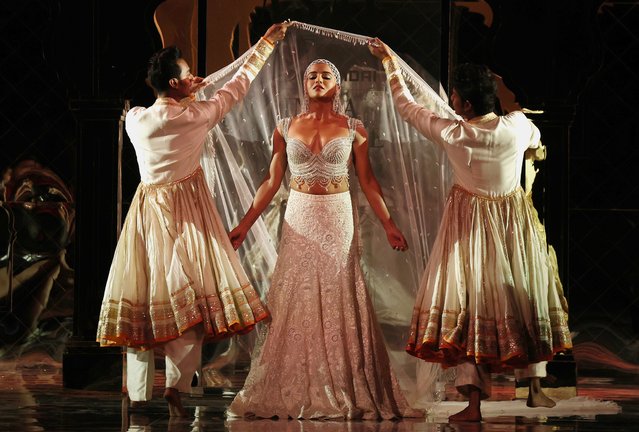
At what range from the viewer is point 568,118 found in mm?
7375

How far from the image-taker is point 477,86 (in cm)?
618

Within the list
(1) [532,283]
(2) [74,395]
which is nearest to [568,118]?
(1) [532,283]

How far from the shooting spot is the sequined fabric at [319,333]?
6.15 m

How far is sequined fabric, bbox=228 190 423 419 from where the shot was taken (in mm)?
6148

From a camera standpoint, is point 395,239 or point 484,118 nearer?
point 484,118

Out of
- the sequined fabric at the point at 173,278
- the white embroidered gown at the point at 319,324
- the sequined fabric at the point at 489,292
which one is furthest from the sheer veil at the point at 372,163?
the sequined fabric at the point at 173,278

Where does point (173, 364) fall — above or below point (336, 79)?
below

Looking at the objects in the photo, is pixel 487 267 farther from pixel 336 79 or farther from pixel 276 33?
pixel 276 33

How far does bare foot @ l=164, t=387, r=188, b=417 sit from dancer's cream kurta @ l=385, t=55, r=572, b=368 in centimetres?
115

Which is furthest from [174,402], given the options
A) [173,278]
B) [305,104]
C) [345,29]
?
[345,29]

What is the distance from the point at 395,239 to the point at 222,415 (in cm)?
125

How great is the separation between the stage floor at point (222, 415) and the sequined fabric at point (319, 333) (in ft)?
0.62

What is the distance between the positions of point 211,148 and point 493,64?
1868 mm

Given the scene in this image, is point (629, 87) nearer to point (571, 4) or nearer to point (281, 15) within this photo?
point (571, 4)
